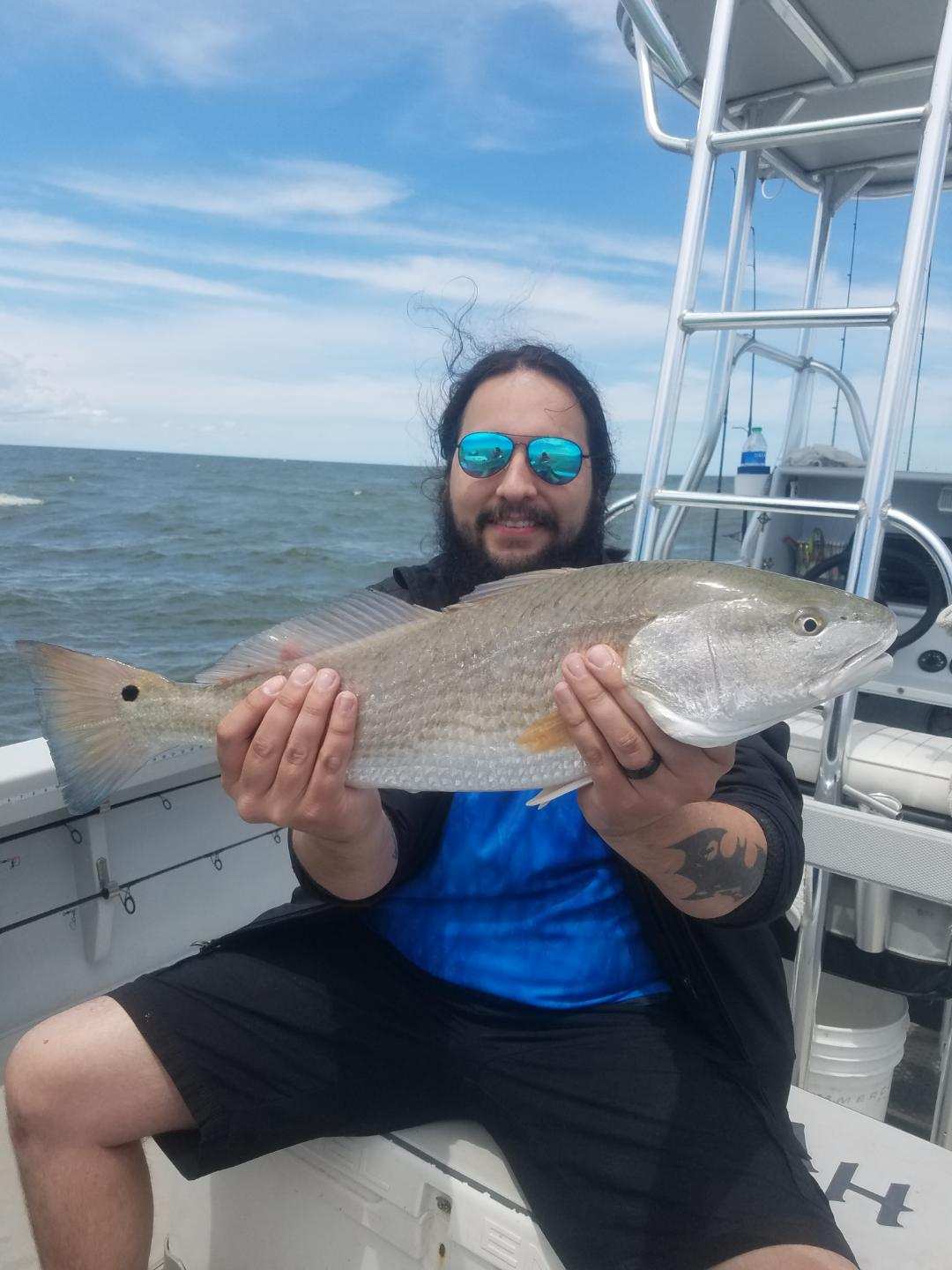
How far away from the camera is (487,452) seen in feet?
9.18

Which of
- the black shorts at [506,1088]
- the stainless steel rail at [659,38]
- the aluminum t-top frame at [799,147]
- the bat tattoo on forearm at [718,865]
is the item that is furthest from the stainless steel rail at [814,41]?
the black shorts at [506,1088]

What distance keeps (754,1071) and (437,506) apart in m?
2.13

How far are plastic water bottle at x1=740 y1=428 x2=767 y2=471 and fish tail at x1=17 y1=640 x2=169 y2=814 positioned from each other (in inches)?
→ 184

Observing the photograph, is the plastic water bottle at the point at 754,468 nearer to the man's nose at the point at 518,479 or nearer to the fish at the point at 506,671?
the man's nose at the point at 518,479

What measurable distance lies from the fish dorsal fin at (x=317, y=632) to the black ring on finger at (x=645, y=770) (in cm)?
64

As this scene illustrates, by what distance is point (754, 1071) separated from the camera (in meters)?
2.14

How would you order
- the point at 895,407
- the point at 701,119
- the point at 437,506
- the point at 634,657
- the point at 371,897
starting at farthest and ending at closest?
the point at 701,119 < the point at 437,506 < the point at 895,407 < the point at 371,897 < the point at 634,657

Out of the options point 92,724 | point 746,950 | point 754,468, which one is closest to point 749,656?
point 746,950

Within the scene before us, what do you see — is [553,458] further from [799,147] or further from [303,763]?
[799,147]

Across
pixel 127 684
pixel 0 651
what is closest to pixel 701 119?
pixel 127 684

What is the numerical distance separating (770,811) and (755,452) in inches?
167

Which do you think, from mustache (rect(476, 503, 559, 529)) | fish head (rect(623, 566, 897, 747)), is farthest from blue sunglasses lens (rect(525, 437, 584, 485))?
fish head (rect(623, 566, 897, 747))

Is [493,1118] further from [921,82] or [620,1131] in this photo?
[921,82]

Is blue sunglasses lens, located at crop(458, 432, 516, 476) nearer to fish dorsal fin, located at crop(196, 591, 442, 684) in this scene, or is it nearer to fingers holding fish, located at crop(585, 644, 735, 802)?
fish dorsal fin, located at crop(196, 591, 442, 684)
